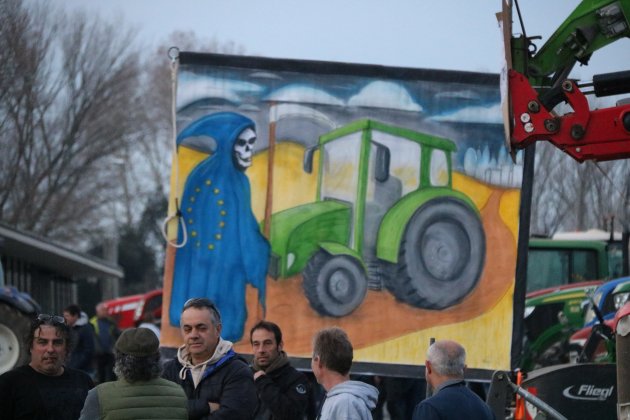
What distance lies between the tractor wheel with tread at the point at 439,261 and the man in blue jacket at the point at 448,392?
16.0ft

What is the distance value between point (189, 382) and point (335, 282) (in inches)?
185

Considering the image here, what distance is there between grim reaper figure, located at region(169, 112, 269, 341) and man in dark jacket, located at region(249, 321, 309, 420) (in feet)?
9.91

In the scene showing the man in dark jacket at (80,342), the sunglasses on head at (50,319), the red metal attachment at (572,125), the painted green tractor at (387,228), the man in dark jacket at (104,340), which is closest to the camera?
the sunglasses on head at (50,319)

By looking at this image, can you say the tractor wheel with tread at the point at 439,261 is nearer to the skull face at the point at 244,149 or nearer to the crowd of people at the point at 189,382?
the skull face at the point at 244,149

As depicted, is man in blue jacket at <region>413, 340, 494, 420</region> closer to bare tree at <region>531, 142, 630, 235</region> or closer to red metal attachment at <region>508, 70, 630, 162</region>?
red metal attachment at <region>508, 70, 630, 162</region>

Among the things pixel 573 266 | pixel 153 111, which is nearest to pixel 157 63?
pixel 153 111

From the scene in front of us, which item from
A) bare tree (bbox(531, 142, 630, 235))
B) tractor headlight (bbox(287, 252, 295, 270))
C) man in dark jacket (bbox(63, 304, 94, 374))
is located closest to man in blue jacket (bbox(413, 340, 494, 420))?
tractor headlight (bbox(287, 252, 295, 270))

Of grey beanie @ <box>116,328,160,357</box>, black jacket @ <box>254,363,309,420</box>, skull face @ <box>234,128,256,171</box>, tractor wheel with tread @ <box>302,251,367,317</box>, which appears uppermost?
skull face @ <box>234,128,256,171</box>

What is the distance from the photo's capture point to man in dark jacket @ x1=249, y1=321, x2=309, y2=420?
9023mm

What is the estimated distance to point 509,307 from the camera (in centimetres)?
1234

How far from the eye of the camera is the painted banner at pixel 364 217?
485 inches

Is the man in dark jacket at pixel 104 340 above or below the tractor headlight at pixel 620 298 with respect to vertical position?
below

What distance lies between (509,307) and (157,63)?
53707 mm

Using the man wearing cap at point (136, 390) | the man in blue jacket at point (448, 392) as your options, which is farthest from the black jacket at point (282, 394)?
the man wearing cap at point (136, 390)
